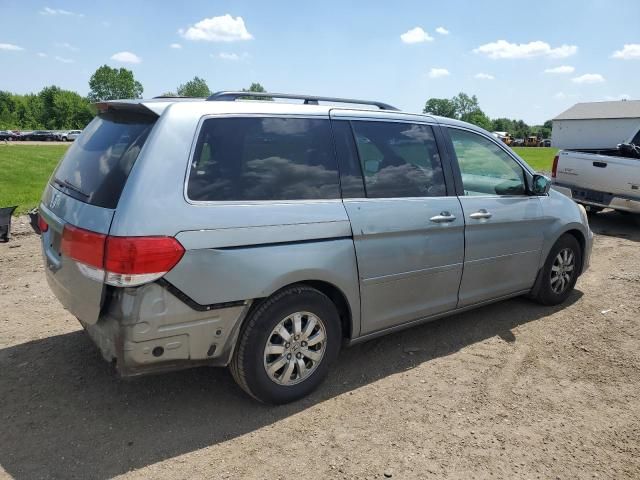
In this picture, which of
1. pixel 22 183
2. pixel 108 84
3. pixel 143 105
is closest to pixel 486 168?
pixel 143 105

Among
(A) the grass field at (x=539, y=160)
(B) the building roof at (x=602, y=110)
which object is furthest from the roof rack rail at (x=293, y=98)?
(B) the building roof at (x=602, y=110)

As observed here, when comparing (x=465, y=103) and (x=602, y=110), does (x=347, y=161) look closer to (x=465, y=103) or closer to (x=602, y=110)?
(x=602, y=110)

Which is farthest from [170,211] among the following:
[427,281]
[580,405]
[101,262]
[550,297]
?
[550,297]

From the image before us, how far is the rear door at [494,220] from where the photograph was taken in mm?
4234

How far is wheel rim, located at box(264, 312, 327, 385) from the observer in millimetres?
3215

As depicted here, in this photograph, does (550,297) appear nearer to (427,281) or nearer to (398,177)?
(427,281)

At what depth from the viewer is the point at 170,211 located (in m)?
2.73

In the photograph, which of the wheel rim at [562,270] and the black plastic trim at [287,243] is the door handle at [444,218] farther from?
the wheel rim at [562,270]

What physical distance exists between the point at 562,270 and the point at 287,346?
3331mm

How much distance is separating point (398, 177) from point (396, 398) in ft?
5.14

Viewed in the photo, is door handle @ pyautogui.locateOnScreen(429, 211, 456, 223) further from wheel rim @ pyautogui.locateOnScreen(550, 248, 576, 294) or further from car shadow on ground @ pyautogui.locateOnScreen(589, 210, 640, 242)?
car shadow on ground @ pyautogui.locateOnScreen(589, 210, 640, 242)

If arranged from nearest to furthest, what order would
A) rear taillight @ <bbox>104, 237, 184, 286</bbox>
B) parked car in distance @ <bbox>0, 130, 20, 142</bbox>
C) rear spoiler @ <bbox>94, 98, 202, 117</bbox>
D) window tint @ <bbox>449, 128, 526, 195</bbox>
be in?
rear taillight @ <bbox>104, 237, 184, 286</bbox> < rear spoiler @ <bbox>94, 98, 202, 117</bbox> < window tint @ <bbox>449, 128, 526, 195</bbox> < parked car in distance @ <bbox>0, 130, 20, 142</bbox>

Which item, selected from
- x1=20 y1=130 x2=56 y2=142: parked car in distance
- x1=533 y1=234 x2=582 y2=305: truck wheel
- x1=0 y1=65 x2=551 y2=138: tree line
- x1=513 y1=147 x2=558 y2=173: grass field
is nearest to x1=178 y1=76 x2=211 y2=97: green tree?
x1=0 y1=65 x2=551 y2=138: tree line

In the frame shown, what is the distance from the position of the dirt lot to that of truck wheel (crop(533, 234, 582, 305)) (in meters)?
0.45
